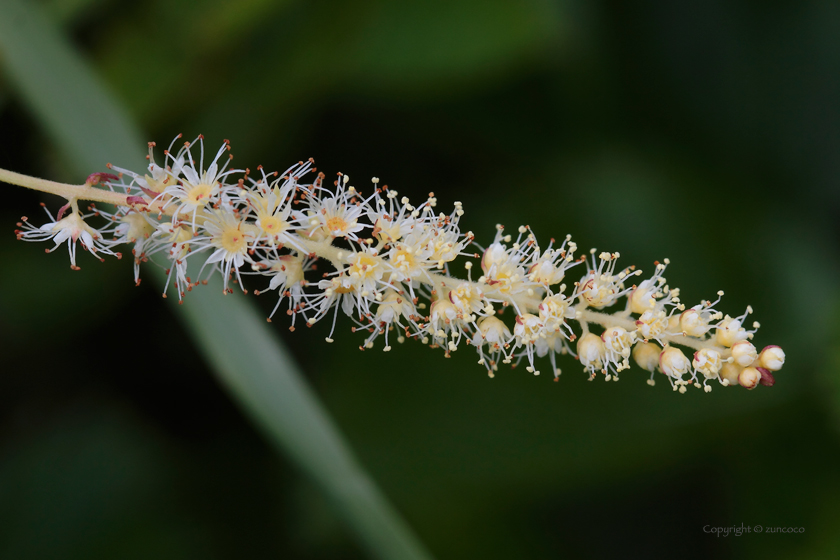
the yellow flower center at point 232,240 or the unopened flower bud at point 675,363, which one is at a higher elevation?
the yellow flower center at point 232,240

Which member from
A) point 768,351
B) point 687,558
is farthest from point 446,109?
point 687,558

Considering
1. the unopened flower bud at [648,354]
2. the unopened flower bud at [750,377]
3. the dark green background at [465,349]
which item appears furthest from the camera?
the dark green background at [465,349]

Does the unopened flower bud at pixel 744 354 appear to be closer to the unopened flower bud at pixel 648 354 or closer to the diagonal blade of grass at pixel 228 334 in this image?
the unopened flower bud at pixel 648 354

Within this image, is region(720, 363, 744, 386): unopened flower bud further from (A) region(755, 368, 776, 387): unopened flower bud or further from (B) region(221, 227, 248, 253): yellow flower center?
(B) region(221, 227, 248, 253): yellow flower center

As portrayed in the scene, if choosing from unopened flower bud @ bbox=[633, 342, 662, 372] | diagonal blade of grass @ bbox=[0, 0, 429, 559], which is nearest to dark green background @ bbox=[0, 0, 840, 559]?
diagonal blade of grass @ bbox=[0, 0, 429, 559]

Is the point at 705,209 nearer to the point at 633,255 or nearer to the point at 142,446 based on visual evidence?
the point at 633,255

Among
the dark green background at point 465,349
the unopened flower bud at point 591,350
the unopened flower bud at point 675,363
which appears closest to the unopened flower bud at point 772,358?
the unopened flower bud at point 675,363

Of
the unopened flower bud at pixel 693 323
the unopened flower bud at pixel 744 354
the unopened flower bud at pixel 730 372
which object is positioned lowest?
the unopened flower bud at pixel 730 372
